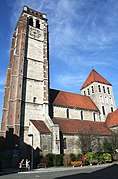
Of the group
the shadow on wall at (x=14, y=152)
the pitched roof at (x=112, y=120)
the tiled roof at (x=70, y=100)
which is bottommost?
the shadow on wall at (x=14, y=152)

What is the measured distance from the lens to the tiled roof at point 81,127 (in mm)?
28366

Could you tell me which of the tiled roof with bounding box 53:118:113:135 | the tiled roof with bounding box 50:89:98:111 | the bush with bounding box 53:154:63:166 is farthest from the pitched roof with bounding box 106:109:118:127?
the bush with bounding box 53:154:63:166

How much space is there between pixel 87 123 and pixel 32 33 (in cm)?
2155

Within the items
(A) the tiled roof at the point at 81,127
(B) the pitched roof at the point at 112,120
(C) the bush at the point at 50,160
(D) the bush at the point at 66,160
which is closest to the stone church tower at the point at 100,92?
(B) the pitched roof at the point at 112,120

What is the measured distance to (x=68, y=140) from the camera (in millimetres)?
26922

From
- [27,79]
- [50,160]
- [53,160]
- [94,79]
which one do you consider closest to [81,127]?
[53,160]

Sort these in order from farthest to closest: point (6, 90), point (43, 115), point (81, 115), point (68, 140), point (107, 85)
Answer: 1. point (107, 85)
2. point (81, 115)
3. point (6, 90)
4. point (43, 115)
5. point (68, 140)

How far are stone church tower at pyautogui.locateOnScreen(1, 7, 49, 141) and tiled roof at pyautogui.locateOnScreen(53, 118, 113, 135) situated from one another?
3782mm

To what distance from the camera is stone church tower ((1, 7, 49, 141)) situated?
26.6 meters

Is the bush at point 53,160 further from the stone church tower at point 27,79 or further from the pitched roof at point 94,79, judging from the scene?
the pitched roof at point 94,79

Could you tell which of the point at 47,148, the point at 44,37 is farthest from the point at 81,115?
the point at 44,37

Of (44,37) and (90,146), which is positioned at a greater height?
(44,37)

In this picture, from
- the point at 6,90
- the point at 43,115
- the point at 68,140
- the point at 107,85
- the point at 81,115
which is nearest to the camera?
the point at 68,140

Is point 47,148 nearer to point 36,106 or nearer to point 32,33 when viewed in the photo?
point 36,106
